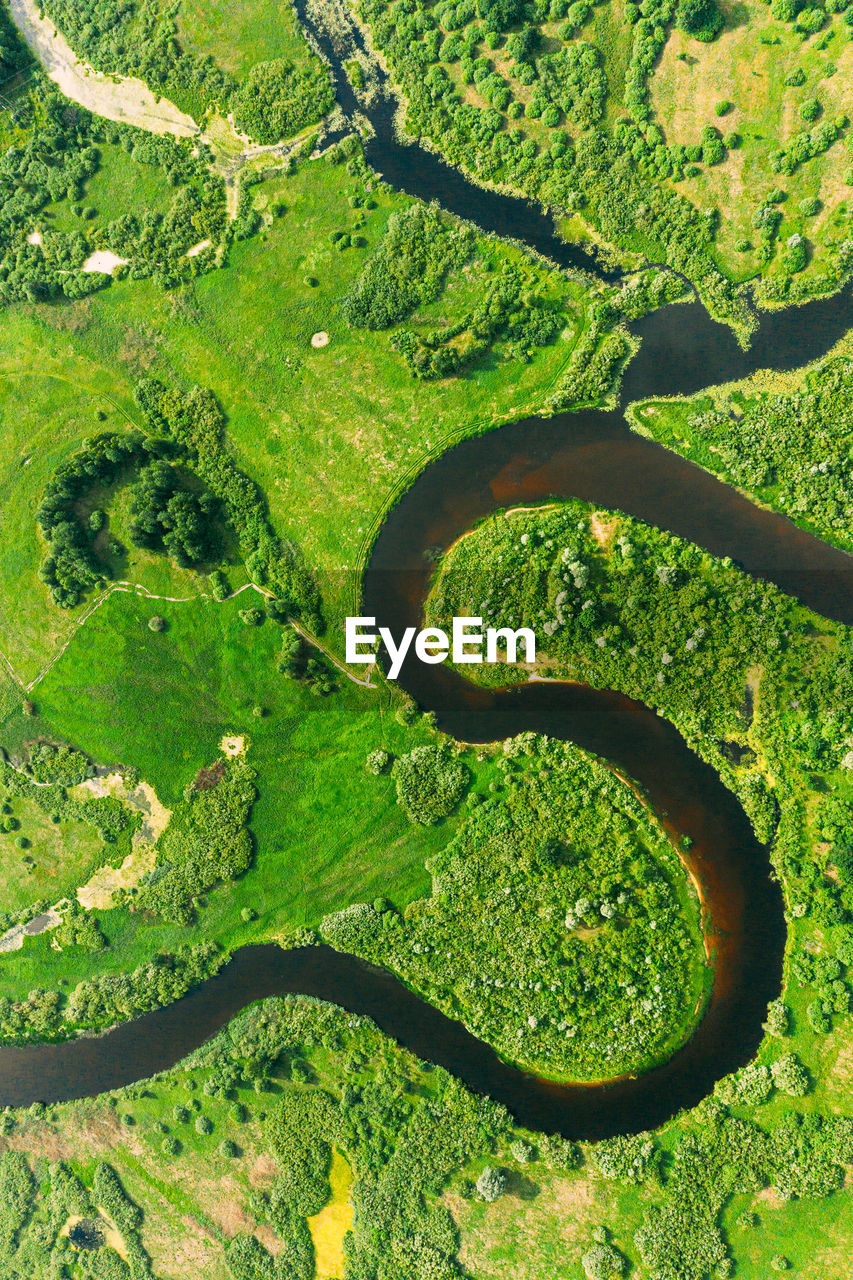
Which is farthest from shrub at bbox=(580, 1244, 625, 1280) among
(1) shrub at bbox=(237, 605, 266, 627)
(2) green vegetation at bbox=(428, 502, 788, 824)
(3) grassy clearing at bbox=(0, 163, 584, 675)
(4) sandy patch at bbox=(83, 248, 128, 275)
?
(4) sandy patch at bbox=(83, 248, 128, 275)

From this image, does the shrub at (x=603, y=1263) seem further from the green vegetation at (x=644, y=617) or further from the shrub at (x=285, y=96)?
the shrub at (x=285, y=96)

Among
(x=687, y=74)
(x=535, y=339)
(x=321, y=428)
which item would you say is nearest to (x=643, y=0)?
(x=687, y=74)

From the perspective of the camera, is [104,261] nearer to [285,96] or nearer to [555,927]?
[285,96]

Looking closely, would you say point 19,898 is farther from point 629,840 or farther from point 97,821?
point 629,840

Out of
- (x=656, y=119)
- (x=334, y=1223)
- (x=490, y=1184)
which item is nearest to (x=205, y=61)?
(x=656, y=119)

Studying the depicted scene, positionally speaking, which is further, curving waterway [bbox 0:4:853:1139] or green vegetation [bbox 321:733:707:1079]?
curving waterway [bbox 0:4:853:1139]

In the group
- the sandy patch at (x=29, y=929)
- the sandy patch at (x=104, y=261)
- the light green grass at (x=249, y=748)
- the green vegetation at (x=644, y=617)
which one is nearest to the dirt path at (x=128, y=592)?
the light green grass at (x=249, y=748)

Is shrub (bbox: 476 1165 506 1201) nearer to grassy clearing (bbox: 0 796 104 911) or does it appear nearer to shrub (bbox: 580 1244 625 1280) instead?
shrub (bbox: 580 1244 625 1280)

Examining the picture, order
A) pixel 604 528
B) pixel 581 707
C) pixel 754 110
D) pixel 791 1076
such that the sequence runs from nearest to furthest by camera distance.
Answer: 1. pixel 791 1076
2. pixel 754 110
3. pixel 604 528
4. pixel 581 707
